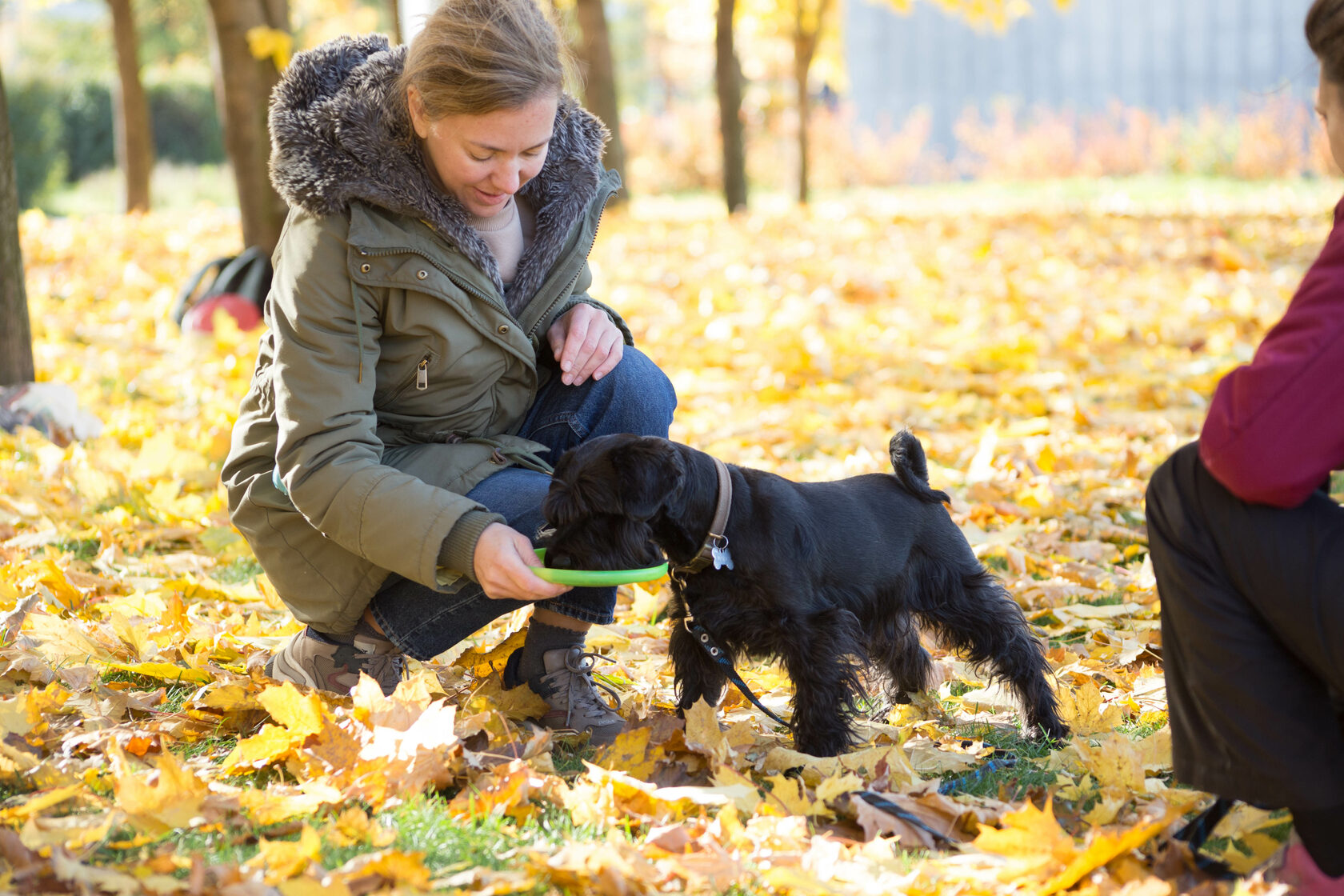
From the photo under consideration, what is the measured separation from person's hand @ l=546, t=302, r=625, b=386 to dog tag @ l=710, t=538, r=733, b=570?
24.6 inches

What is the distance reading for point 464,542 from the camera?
2.62 metres

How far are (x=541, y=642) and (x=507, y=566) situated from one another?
0.56 metres

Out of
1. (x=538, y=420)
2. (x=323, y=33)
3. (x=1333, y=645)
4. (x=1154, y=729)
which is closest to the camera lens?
(x=1333, y=645)

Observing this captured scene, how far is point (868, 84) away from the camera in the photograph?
2809 cm

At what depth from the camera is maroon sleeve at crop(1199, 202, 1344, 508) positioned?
70.4 inches

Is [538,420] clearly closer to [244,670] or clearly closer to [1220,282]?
[244,670]

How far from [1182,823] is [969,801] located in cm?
40

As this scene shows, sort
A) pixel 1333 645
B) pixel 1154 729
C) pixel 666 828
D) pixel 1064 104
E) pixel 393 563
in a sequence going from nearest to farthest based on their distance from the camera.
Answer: pixel 1333 645
pixel 666 828
pixel 393 563
pixel 1154 729
pixel 1064 104

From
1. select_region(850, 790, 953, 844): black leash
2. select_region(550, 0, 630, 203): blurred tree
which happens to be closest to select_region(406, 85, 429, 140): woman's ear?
select_region(850, 790, 953, 844): black leash

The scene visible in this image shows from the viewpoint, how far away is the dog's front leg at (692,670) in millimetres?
2982

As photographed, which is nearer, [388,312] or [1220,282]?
[388,312]

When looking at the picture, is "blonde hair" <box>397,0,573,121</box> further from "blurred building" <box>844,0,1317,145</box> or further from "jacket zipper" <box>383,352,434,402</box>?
"blurred building" <box>844,0,1317,145</box>

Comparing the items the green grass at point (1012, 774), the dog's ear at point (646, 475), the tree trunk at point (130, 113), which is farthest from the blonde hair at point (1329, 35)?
the tree trunk at point (130, 113)

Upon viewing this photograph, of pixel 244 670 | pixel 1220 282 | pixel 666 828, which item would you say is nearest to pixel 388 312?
pixel 244 670
